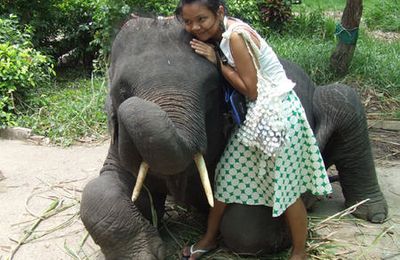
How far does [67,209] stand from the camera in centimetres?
414

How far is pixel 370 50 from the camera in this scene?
759 centimetres

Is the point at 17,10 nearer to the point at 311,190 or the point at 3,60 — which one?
the point at 3,60

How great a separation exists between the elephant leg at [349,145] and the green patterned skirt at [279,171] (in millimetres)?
471

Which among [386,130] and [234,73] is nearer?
[234,73]

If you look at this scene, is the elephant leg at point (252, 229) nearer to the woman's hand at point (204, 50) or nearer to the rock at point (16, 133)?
the woman's hand at point (204, 50)

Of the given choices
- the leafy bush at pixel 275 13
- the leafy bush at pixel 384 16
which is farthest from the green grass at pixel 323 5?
the leafy bush at pixel 275 13

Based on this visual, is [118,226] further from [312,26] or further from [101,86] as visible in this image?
[312,26]

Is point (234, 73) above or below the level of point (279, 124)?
above

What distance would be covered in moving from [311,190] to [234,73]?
0.76m

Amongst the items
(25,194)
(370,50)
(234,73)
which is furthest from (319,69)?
(234,73)

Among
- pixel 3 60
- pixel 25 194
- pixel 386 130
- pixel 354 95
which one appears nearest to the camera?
pixel 354 95

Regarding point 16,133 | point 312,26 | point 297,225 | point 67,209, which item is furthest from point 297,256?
point 312,26

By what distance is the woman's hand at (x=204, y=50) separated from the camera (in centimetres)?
293

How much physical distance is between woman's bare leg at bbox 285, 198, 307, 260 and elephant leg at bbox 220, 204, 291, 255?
125 mm
